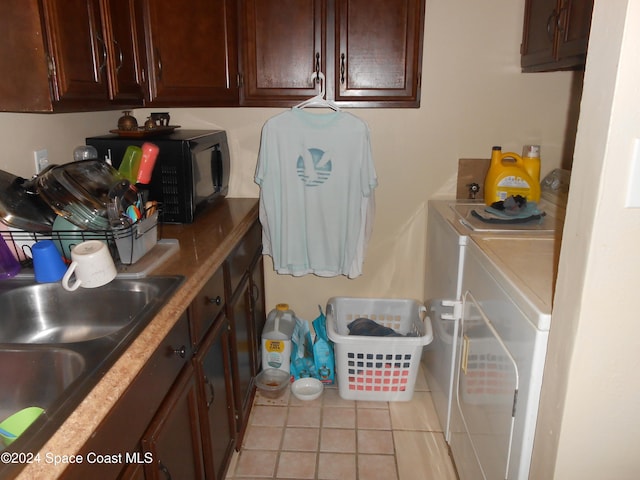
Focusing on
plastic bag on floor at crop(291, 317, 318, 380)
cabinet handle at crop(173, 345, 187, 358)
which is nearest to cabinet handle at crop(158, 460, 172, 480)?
cabinet handle at crop(173, 345, 187, 358)

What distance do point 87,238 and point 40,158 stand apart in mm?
508

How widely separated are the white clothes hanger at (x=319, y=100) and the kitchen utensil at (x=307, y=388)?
130 cm

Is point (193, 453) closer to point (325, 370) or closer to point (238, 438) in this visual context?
point (238, 438)

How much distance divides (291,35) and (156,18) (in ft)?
1.85

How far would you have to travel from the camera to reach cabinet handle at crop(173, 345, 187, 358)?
122cm

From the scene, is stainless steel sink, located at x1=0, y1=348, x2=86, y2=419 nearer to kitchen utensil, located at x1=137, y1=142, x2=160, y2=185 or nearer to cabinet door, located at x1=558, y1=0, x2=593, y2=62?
kitchen utensil, located at x1=137, y1=142, x2=160, y2=185

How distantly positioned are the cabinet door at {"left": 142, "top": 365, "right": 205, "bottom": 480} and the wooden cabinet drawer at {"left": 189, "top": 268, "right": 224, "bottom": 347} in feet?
0.38

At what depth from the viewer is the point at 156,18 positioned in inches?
75.8

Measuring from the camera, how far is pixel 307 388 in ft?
7.79

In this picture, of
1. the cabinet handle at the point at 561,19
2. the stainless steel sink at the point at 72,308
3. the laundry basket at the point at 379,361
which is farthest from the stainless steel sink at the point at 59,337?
the cabinet handle at the point at 561,19

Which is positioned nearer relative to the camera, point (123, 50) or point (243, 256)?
point (123, 50)

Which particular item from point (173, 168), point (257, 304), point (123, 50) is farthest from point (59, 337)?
point (257, 304)

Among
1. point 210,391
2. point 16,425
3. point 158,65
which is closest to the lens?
point 16,425

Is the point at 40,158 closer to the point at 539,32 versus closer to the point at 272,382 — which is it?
the point at 272,382
